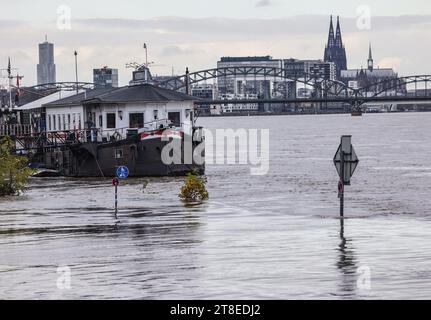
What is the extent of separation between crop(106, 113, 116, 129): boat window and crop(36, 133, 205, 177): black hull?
230cm

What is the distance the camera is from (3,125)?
87.2m

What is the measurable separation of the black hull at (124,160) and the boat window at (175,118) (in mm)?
2712

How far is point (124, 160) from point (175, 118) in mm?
5219

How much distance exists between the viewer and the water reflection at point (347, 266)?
80.6ft

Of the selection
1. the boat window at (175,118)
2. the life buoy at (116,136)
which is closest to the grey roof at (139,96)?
the boat window at (175,118)

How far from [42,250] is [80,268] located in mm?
4102

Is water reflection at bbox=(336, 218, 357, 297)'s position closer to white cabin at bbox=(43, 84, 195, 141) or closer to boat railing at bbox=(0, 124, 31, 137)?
white cabin at bbox=(43, 84, 195, 141)

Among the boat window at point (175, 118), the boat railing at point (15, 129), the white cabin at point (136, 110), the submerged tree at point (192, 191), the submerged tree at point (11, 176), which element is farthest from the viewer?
the boat railing at point (15, 129)

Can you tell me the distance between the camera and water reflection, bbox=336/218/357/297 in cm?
2455

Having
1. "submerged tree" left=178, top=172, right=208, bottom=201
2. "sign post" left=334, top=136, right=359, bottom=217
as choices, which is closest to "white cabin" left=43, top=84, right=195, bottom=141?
"submerged tree" left=178, top=172, right=208, bottom=201

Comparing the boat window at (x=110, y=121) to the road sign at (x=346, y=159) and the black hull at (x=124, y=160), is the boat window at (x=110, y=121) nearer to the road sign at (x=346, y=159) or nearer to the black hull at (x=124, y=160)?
the black hull at (x=124, y=160)

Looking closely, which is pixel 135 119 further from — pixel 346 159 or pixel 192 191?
pixel 346 159

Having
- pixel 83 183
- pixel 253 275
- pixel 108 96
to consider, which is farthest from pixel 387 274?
pixel 108 96

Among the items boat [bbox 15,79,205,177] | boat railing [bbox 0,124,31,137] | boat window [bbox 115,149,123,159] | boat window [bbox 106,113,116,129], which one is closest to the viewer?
boat [bbox 15,79,205,177]
